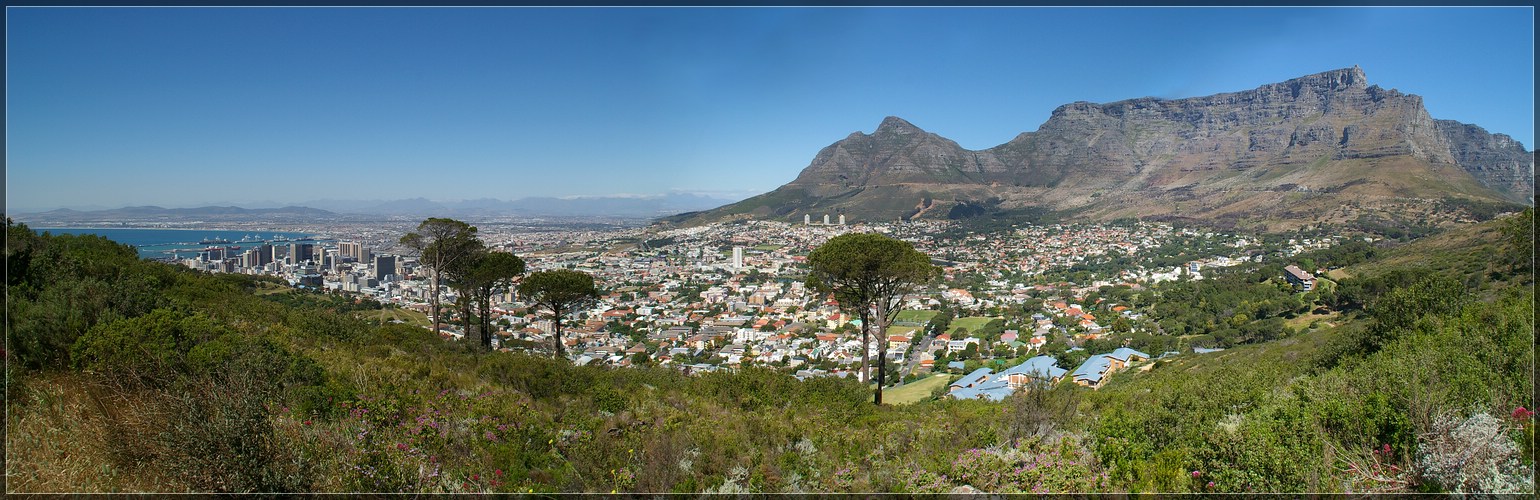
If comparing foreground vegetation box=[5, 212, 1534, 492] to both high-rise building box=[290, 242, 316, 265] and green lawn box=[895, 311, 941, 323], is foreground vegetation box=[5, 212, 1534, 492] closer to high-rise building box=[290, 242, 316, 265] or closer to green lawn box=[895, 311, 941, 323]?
green lawn box=[895, 311, 941, 323]

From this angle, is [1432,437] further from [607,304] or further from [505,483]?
[607,304]

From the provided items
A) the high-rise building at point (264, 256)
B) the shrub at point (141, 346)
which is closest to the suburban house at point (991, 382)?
the shrub at point (141, 346)

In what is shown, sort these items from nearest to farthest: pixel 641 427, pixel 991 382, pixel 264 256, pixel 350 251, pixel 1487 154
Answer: pixel 641 427 → pixel 991 382 → pixel 264 256 → pixel 350 251 → pixel 1487 154

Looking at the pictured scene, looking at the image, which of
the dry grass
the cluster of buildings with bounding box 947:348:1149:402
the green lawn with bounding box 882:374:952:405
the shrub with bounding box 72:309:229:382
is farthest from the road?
the dry grass

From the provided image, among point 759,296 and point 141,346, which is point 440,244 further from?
point 759,296

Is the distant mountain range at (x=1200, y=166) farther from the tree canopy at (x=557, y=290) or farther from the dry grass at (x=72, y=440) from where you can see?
the dry grass at (x=72, y=440)

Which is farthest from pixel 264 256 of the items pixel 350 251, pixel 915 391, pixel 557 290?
pixel 915 391
